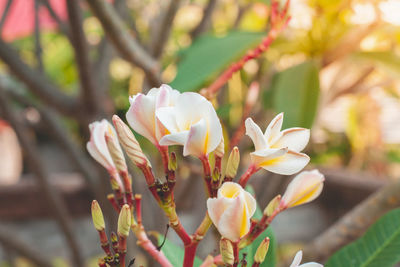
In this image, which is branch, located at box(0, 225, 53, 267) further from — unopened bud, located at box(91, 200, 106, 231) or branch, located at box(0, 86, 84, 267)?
unopened bud, located at box(91, 200, 106, 231)

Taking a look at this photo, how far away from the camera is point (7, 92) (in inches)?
38.6

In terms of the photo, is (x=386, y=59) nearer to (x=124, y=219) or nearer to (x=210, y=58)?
(x=210, y=58)

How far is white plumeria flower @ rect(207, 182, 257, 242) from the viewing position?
0.24 metres

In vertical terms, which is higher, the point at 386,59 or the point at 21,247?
the point at 386,59

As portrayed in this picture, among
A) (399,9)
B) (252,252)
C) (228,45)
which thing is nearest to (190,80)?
(228,45)

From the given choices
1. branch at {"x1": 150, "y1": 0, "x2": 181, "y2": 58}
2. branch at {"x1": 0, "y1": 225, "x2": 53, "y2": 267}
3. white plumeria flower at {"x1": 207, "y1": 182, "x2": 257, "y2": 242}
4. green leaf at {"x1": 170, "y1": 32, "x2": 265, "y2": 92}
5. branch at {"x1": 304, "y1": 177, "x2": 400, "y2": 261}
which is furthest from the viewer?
branch at {"x1": 0, "y1": 225, "x2": 53, "y2": 267}

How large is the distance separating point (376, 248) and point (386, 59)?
473 millimetres

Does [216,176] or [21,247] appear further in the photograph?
[21,247]

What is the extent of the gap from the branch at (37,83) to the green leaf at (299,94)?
1.15 feet

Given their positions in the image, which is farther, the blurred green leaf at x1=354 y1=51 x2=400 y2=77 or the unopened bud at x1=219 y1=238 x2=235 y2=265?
the blurred green leaf at x1=354 y1=51 x2=400 y2=77

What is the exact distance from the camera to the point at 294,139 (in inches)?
11.1

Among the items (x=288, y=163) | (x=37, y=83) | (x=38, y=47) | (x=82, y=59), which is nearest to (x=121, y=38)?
(x=82, y=59)

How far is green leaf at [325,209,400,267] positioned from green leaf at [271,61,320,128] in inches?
12.3

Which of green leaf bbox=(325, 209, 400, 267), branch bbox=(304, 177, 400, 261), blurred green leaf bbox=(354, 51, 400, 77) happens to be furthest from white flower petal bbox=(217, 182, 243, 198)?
blurred green leaf bbox=(354, 51, 400, 77)
